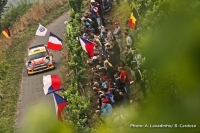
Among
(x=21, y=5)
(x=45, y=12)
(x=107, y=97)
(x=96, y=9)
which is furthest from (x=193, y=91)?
(x=21, y=5)

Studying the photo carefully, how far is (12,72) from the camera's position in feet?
77.5

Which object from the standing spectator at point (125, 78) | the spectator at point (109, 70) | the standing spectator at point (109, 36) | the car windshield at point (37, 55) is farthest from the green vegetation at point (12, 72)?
the standing spectator at point (109, 36)

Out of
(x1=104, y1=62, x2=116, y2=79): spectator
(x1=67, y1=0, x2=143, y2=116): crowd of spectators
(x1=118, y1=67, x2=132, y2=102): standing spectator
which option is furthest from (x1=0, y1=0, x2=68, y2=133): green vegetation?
(x1=118, y1=67, x2=132, y2=102): standing spectator

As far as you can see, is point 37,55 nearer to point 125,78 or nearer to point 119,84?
point 119,84

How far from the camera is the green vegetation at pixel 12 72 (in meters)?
17.8

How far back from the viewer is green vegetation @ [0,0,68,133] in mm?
17797

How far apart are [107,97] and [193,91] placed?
950 centimetres

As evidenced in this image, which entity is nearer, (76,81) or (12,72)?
(76,81)

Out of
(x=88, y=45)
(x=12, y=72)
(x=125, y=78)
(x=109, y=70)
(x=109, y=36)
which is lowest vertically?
(x=125, y=78)

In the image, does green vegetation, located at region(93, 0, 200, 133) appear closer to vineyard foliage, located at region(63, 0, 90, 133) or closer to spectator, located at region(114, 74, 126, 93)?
vineyard foliage, located at region(63, 0, 90, 133)

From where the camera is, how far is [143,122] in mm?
1408

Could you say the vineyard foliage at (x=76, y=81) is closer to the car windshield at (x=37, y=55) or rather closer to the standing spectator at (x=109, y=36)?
the standing spectator at (x=109, y=36)

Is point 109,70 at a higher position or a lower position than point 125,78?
higher

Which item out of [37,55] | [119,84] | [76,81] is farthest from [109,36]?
[37,55]
